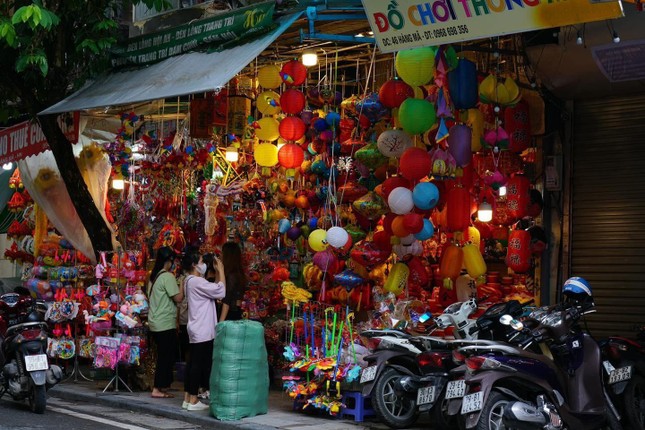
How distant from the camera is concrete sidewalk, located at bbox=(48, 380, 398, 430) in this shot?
10242mm

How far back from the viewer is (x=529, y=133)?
466 inches

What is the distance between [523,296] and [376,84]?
12.3ft

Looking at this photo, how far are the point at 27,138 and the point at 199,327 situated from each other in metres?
5.82

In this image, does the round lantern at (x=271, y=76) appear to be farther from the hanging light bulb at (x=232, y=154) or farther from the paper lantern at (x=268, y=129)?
the hanging light bulb at (x=232, y=154)

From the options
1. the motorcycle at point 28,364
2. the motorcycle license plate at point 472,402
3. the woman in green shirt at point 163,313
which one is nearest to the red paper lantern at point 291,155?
the woman in green shirt at point 163,313

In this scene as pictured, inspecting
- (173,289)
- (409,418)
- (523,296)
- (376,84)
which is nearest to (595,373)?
(409,418)

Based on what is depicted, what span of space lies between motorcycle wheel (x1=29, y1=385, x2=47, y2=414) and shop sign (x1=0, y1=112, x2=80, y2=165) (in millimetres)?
4927

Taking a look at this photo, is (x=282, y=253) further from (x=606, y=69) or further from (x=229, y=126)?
(x=606, y=69)

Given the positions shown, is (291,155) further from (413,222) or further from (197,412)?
(197,412)

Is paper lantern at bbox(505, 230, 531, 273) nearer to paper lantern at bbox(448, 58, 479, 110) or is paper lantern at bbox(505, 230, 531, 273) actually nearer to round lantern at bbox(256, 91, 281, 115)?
paper lantern at bbox(448, 58, 479, 110)

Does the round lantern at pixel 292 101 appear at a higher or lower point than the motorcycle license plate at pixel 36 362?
higher

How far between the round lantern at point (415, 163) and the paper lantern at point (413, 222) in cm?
41

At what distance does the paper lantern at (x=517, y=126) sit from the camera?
11.6 meters

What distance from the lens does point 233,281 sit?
41.0 feet
